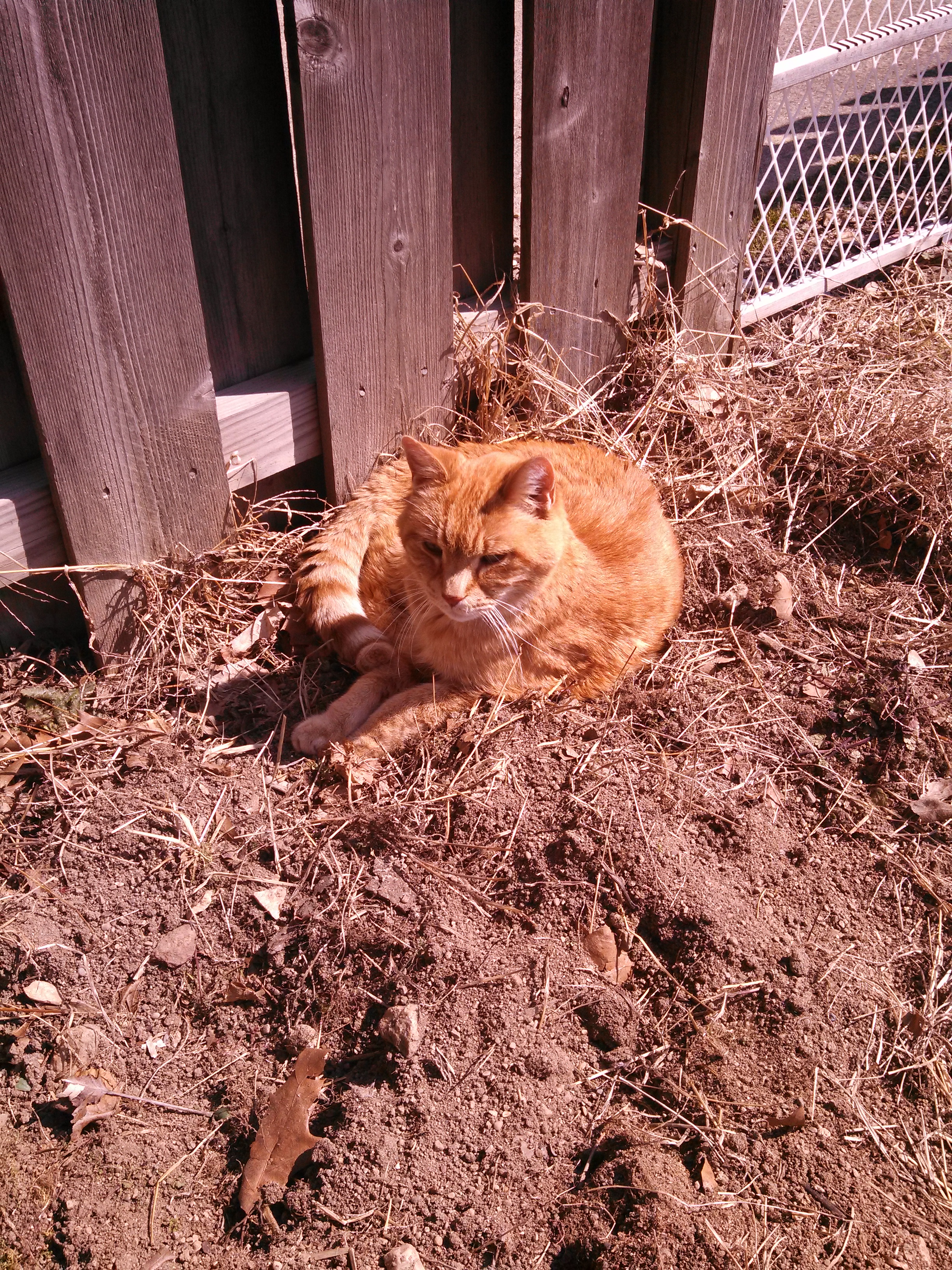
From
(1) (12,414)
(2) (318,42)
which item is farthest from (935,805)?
(1) (12,414)

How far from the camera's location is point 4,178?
6.96ft

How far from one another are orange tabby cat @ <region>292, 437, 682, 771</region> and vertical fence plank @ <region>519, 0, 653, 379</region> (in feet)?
2.06

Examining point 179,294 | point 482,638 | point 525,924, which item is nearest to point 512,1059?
point 525,924

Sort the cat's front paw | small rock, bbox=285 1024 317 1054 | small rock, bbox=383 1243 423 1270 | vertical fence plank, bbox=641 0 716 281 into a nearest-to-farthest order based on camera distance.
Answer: small rock, bbox=383 1243 423 1270, small rock, bbox=285 1024 317 1054, the cat's front paw, vertical fence plank, bbox=641 0 716 281

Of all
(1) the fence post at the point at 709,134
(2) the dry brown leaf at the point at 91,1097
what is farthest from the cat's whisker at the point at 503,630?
(1) the fence post at the point at 709,134

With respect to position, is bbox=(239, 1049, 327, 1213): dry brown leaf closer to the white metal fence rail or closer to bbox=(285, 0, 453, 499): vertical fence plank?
bbox=(285, 0, 453, 499): vertical fence plank

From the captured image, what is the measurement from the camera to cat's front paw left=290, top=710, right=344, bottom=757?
8.89 ft

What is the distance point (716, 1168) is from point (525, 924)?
0.65 meters

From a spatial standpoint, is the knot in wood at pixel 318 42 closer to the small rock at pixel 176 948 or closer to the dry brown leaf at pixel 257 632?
the dry brown leaf at pixel 257 632

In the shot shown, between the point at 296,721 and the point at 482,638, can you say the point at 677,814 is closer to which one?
the point at 482,638

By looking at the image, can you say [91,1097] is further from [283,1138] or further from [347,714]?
[347,714]

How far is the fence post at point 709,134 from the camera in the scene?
131 inches

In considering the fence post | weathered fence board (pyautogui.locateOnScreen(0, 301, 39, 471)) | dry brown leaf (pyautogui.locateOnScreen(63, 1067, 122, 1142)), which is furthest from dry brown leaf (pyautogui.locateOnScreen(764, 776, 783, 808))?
weathered fence board (pyautogui.locateOnScreen(0, 301, 39, 471))

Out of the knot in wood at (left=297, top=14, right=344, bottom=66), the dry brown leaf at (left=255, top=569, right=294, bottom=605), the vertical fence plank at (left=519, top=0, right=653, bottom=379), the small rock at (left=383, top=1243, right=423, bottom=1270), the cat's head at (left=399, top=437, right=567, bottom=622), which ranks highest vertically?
the knot in wood at (left=297, top=14, right=344, bottom=66)
